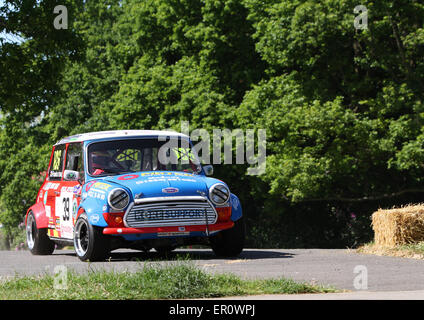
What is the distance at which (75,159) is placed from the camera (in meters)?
15.4

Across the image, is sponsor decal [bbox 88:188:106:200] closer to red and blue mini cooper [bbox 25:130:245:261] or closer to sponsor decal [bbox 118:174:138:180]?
red and blue mini cooper [bbox 25:130:245:261]

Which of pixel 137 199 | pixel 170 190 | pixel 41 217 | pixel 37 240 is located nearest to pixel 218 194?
pixel 170 190

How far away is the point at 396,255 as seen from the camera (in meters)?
14.4

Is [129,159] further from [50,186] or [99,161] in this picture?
[50,186]

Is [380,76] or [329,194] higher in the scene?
[380,76]

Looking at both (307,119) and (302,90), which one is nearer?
(307,119)

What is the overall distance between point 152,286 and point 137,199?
4.54 meters

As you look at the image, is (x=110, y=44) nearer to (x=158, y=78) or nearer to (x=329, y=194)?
(x=158, y=78)

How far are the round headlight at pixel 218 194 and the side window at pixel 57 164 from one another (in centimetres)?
369

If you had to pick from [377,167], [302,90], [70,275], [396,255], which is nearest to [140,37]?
[302,90]

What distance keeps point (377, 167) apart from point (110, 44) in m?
16.1

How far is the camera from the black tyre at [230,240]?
560 inches

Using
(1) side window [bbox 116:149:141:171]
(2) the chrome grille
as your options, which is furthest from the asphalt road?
(1) side window [bbox 116:149:141:171]

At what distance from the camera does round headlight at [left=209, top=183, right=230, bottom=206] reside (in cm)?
1376
